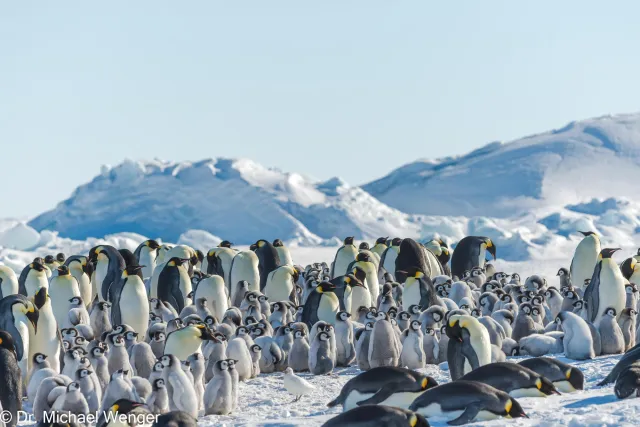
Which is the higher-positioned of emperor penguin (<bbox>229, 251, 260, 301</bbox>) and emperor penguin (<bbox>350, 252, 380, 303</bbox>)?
emperor penguin (<bbox>229, 251, 260, 301</bbox>)

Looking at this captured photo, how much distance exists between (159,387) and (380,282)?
816cm

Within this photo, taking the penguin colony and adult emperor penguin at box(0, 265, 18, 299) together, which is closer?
the penguin colony

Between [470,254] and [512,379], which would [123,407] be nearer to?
[512,379]

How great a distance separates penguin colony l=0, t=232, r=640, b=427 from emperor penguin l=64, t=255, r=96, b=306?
2 cm

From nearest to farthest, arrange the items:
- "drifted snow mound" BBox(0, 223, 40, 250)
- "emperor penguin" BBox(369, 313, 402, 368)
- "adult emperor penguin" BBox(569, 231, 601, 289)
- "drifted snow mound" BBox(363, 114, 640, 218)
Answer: "emperor penguin" BBox(369, 313, 402, 368) < "adult emperor penguin" BBox(569, 231, 601, 289) < "drifted snow mound" BBox(0, 223, 40, 250) < "drifted snow mound" BBox(363, 114, 640, 218)

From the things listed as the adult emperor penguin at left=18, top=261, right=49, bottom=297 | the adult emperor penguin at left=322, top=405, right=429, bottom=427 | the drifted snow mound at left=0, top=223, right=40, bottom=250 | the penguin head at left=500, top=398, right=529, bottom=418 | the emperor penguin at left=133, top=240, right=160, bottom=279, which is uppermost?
the drifted snow mound at left=0, top=223, right=40, bottom=250

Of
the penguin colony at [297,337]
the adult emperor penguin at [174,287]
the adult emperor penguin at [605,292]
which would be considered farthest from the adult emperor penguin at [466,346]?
the adult emperor penguin at [174,287]

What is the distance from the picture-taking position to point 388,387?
6969mm

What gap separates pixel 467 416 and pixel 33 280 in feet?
22.6

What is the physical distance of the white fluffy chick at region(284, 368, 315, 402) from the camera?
8.19 meters

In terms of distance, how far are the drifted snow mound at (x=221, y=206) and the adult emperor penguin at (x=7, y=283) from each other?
1316 inches

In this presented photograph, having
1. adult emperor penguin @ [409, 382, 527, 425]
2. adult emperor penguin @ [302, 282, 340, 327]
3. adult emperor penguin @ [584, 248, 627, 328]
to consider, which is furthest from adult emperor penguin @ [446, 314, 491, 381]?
adult emperor penguin @ [584, 248, 627, 328]

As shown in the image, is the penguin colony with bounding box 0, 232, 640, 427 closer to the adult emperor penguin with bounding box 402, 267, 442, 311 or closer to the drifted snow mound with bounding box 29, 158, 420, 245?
the adult emperor penguin with bounding box 402, 267, 442, 311

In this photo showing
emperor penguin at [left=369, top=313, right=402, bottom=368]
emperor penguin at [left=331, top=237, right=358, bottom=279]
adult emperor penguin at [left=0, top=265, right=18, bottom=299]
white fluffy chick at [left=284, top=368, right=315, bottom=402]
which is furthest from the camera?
emperor penguin at [left=331, top=237, right=358, bottom=279]
